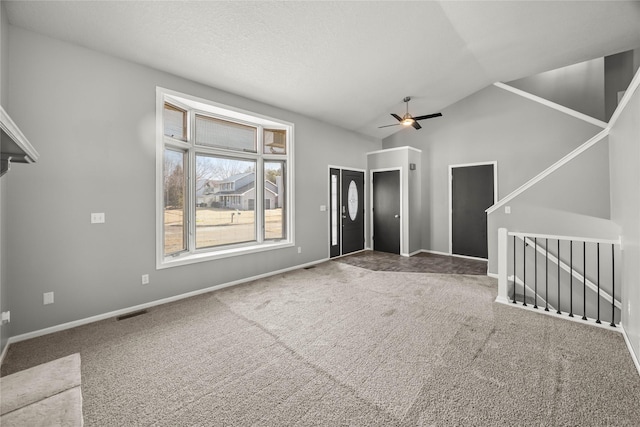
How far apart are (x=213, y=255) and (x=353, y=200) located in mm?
3683

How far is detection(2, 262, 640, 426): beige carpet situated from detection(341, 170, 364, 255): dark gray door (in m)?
3.07

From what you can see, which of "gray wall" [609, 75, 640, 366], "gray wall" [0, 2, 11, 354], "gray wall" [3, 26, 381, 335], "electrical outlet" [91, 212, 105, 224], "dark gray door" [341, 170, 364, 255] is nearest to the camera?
"gray wall" [609, 75, 640, 366]

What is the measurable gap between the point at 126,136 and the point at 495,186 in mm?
A: 6527

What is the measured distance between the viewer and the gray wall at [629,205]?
217 cm

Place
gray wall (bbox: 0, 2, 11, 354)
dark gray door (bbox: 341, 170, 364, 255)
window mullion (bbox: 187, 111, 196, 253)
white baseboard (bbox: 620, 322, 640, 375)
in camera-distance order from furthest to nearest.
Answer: dark gray door (bbox: 341, 170, 364, 255) → window mullion (bbox: 187, 111, 196, 253) → gray wall (bbox: 0, 2, 11, 354) → white baseboard (bbox: 620, 322, 640, 375)

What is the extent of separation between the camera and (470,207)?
→ 6008 mm

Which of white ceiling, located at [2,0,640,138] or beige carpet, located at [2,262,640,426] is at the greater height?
white ceiling, located at [2,0,640,138]

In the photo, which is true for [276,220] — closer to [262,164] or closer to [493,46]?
[262,164]

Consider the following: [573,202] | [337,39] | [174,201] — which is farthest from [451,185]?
[174,201]

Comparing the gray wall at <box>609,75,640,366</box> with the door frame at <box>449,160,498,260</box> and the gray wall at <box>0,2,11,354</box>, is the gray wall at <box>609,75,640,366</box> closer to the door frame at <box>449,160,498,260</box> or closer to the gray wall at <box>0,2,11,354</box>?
the door frame at <box>449,160,498,260</box>

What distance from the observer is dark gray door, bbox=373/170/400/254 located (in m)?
6.44

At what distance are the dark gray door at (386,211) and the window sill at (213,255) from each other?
272 centimetres

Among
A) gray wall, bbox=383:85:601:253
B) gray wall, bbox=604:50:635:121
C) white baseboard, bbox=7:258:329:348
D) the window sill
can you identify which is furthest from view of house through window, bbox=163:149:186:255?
gray wall, bbox=604:50:635:121

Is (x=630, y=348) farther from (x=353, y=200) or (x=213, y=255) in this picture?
(x=353, y=200)
